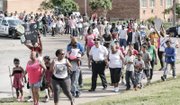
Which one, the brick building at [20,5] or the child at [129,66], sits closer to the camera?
the child at [129,66]

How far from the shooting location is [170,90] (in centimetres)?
1476

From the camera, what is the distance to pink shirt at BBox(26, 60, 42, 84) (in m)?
13.8

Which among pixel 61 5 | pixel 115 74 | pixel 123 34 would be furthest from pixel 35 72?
pixel 61 5

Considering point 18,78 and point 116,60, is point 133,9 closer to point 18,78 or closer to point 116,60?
point 116,60

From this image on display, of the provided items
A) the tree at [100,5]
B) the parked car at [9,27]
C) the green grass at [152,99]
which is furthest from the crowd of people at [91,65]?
the tree at [100,5]

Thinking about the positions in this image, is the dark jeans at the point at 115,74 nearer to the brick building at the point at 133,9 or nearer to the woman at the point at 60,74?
the woman at the point at 60,74

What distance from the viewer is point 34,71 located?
13836 millimetres

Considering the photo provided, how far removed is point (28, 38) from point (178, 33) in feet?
94.1

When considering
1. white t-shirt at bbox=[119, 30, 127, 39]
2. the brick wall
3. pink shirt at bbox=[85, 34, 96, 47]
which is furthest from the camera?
the brick wall

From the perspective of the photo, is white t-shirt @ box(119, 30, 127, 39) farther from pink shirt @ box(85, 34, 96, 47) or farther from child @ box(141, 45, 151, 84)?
child @ box(141, 45, 151, 84)

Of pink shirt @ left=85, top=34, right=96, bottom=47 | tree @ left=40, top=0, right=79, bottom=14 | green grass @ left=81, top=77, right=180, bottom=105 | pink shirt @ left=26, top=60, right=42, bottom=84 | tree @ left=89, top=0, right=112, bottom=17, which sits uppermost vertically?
tree @ left=89, top=0, right=112, bottom=17

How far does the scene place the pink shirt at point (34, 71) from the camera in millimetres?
13812

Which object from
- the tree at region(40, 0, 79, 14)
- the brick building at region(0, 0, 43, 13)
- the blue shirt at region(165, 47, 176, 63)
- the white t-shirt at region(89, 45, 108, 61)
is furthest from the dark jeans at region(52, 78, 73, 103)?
the brick building at region(0, 0, 43, 13)

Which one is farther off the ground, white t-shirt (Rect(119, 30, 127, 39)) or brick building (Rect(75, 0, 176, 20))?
brick building (Rect(75, 0, 176, 20))
